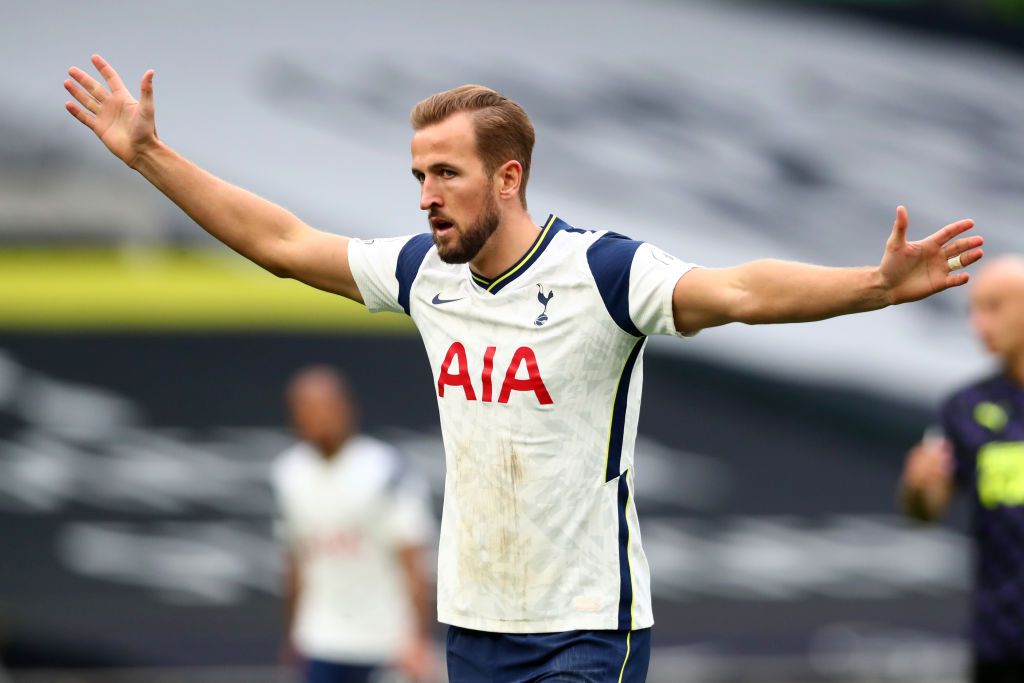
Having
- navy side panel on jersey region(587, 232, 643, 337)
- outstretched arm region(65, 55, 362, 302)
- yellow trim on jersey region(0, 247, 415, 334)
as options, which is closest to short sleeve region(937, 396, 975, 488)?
navy side panel on jersey region(587, 232, 643, 337)

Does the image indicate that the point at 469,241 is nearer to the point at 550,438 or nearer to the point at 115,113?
the point at 550,438

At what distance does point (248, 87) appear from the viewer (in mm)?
15055

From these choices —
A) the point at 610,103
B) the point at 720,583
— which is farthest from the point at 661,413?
the point at 610,103

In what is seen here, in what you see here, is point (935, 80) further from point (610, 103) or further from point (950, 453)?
point (950, 453)

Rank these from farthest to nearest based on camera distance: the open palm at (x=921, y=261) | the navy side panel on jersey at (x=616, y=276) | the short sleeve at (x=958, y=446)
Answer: the short sleeve at (x=958, y=446) → the navy side panel on jersey at (x=616, y=276) → the open palm at (x=921, y=261)

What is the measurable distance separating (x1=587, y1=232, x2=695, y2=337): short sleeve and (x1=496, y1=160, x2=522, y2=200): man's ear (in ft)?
0.87

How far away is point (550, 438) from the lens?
4082 mm

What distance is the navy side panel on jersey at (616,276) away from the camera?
4.01 metres

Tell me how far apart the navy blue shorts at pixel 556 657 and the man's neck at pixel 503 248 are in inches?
37.3

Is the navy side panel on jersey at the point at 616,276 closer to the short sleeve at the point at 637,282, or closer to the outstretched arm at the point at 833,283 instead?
the short sleeve at the point at 637,282

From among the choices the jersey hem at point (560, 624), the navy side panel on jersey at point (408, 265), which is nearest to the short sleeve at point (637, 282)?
the navy side panel on jersey at point (408, 265)

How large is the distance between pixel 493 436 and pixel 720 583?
357 inches

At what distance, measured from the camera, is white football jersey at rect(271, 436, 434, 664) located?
866 cm

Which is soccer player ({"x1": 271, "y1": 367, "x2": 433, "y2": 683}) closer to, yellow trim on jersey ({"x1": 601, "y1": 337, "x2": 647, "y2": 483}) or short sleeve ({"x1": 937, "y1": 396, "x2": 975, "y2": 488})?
short sleeve ({"x1": 937, "y1": 396, "x2": 975, "y2": 488})
